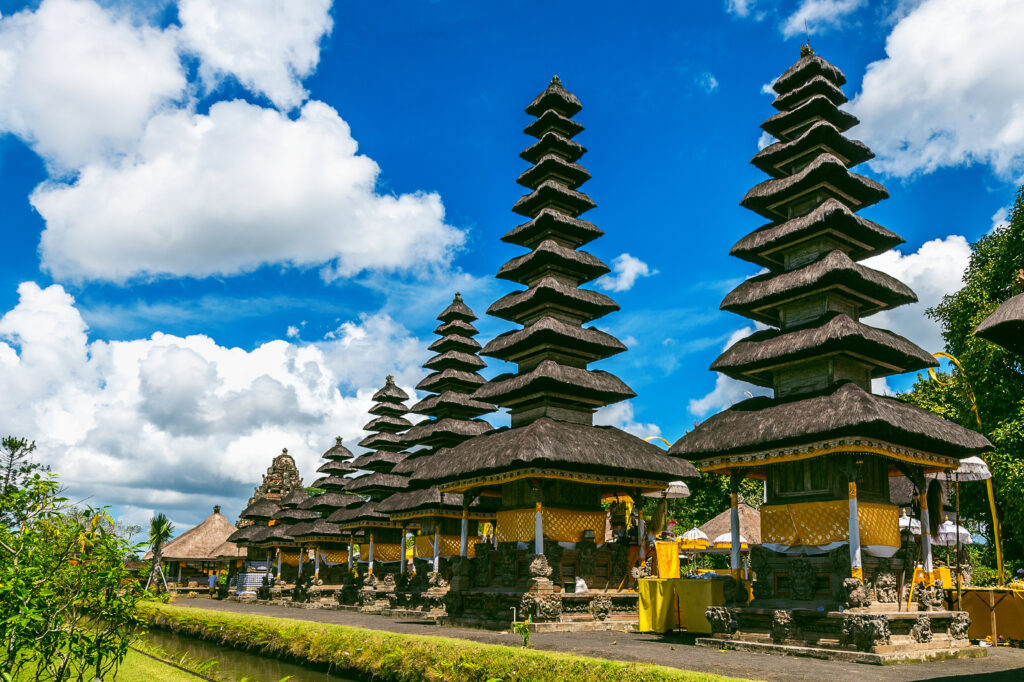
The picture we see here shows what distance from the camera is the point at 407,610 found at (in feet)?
104

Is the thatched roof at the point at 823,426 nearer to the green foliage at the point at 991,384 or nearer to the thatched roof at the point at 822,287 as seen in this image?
the thatched roof at the point at 822,287

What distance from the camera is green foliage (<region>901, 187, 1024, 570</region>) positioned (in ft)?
84.5

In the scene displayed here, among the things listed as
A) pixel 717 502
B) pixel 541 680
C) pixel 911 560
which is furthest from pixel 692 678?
pixel 717 502

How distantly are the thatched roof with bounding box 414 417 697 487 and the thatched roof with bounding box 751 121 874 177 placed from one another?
10.2m

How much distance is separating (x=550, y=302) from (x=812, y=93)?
37.2 feet

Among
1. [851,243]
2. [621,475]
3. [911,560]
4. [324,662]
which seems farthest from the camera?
[621,475]

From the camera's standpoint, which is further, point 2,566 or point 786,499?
point 786,499

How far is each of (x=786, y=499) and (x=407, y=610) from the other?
18.8 metres

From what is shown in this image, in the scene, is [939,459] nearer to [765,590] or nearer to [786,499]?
[786,499]

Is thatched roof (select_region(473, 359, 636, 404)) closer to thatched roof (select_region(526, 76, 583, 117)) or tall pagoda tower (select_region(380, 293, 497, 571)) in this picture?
tall pagoda tower (select_region(380, 293, 497, 571))

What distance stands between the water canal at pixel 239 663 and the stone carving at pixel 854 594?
1053 centimetres

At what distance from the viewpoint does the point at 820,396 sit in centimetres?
1778

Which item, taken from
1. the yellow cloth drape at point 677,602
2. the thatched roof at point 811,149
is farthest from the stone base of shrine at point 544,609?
the thatched roof at point 811,149

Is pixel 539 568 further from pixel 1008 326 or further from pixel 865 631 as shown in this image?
pixel 1008 326
